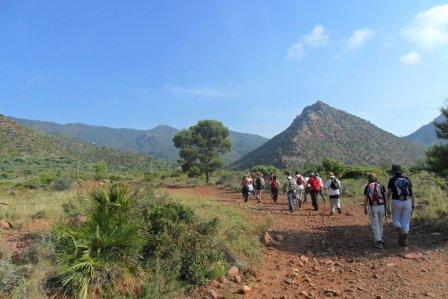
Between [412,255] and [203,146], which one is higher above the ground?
[203,146]

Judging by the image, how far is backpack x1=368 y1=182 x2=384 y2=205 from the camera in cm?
1070

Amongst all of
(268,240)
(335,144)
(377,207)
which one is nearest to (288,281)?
(268,240)

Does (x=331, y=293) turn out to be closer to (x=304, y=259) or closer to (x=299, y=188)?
(x=304, y=259)

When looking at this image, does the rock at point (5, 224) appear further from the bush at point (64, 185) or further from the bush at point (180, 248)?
the bush at point (64, 185)

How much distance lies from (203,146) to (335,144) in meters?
37.0

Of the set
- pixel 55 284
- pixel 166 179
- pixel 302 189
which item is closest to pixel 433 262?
pixel 55 284

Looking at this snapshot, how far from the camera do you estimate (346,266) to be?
30.0ft

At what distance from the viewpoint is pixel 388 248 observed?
1031 cm

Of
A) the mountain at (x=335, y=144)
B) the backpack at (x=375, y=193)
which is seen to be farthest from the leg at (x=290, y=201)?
the mountain at (x=335, y=144)

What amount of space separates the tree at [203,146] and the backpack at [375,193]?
3446 cm

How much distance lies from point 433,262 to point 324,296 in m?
3.26

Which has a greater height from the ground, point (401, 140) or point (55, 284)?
point (401, 140)

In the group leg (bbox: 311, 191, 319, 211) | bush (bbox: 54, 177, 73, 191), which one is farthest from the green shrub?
bush (bbox: 54, 177, 73, 191)

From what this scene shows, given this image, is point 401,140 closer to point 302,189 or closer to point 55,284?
point 302,189
